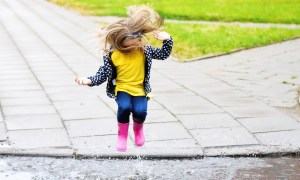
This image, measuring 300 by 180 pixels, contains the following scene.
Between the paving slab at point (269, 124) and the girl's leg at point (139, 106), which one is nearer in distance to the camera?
the girl's leg at point (139, 106)

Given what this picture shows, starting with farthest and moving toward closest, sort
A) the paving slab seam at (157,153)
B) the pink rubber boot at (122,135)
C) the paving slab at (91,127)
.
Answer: the paving slab at (91,127) < the paving slab seam at (157,153) < the pink rubber boot at (122,135)

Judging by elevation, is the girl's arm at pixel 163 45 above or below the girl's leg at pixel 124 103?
above

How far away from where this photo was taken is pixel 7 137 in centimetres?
598

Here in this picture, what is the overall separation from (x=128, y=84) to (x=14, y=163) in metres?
1.40

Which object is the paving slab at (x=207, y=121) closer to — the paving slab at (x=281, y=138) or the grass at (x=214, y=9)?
the paving slab at (x=281, y=138)

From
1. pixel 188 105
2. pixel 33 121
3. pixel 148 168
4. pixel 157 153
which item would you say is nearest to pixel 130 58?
pixel 148 168

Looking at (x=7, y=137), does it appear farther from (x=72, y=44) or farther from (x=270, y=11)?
(x=270, y=11)

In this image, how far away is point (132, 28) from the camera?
4.70 metres

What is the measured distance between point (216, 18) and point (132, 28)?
13295 millimetres

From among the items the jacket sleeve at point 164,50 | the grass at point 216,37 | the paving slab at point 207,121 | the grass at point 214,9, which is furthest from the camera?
the grass at point 214,9


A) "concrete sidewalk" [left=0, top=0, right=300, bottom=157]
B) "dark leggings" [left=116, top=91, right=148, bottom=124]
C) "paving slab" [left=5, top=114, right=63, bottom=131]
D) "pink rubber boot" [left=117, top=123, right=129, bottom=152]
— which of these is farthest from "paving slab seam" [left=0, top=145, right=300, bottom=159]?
"paving slab" [left=5, top=114, right=63, bottom=131]

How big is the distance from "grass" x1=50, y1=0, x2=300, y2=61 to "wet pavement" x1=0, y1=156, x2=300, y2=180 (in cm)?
622

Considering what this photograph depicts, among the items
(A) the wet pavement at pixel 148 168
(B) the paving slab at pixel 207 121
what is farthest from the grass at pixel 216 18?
(A) the wet pavement at pixel 148 168

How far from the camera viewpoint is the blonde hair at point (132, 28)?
4668 mm
